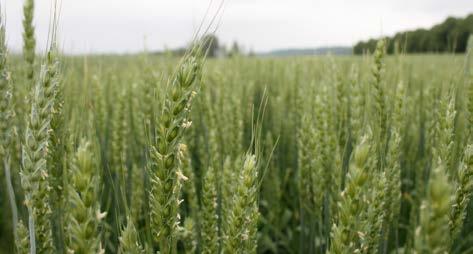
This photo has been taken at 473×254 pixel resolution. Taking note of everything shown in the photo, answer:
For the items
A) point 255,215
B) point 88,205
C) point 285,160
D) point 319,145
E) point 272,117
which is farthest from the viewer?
point 272,117

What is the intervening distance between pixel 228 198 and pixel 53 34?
0.78 metres

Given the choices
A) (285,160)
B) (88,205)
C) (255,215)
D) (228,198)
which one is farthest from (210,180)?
(285,160)

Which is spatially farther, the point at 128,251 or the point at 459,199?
the point at 459,199

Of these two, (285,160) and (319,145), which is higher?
(319,145)

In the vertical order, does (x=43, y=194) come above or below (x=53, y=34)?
below

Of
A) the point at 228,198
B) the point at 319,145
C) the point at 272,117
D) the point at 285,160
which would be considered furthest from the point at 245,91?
the point at 228,198

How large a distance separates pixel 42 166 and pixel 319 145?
3.71 feet

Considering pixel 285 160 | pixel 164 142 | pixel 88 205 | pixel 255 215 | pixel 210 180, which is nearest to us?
pixel 88 205

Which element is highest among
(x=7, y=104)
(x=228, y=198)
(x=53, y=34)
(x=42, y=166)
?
(x=53, y=34)

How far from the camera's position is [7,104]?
1097 millimetres

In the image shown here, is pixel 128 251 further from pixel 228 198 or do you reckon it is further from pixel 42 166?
pixel 228 198

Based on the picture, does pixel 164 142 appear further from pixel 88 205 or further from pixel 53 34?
pixel 53 34

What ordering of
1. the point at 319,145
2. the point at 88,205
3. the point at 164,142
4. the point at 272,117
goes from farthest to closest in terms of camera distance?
the point at 272,117 → the point at 319,145 → the point at 164,142 → the point at 88,205

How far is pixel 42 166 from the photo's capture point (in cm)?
89
